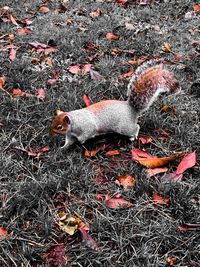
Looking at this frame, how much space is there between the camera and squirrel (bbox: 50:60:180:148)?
9.52ft

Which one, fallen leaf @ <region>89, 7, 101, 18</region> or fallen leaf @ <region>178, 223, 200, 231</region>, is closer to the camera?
fallen leaf @ <region>178, 223, 200, 231</region>

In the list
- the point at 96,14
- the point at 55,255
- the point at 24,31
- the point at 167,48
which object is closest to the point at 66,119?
the point at 55,255

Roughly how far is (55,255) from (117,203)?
56cm

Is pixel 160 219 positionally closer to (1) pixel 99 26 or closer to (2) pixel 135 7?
(1) pixel 99 26

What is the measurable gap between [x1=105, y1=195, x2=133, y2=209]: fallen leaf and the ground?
28 mm

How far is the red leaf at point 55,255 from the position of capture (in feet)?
7.31

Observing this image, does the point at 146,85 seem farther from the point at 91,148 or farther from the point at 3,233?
the point at 3,233

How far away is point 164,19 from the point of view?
5551mm

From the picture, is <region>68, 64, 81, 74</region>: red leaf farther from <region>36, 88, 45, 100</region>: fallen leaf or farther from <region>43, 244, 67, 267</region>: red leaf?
<region>43, 244, 67, 267</region>: red leaf

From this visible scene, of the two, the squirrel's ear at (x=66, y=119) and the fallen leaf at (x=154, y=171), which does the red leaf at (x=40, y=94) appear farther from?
the fallen leaf at (x=154, y=171)

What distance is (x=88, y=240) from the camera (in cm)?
232

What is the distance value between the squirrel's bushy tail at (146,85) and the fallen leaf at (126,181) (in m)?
0.61

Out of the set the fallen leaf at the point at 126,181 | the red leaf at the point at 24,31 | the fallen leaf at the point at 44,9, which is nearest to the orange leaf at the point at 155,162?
the fallen leaf at the point at 126,181

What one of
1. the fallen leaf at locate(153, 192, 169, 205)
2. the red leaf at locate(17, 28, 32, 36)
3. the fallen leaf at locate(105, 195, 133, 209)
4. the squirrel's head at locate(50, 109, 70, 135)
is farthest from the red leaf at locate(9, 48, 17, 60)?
the fallen leaf at locate(153, 192, 169, 205)
